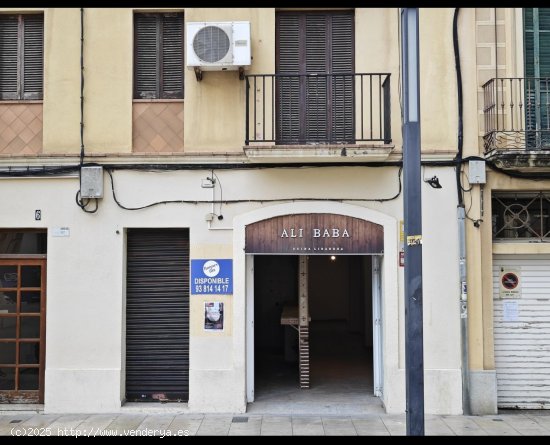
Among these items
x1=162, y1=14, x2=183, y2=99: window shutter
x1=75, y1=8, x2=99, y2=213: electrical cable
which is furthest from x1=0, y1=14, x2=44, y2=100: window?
x1=162, y1=14, x2=183, y2=99: window shutter

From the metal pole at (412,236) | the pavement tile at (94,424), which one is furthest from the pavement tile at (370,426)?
the pavement tile at (94,424)

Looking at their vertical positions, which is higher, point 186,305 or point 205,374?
point 186,305

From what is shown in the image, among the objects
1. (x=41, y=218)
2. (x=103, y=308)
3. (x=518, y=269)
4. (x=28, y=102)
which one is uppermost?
(x=28, y=102)

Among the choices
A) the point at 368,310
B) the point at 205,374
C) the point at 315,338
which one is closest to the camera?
the point at 205,374

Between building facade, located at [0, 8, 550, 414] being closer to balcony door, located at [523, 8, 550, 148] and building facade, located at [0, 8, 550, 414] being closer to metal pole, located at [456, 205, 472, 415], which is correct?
metal pole, located at [456, 205, 472, 415]

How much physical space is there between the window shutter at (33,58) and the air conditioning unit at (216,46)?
2456 millimetres

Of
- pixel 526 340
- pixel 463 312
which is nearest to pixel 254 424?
pixel 463 312

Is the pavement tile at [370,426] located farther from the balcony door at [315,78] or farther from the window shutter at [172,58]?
the window shutter at [172,58]

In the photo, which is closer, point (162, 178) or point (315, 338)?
point (162, 178)

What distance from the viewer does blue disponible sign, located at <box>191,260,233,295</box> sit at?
8.65 meters

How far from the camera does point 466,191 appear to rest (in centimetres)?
859

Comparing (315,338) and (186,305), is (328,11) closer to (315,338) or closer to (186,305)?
(186,305)

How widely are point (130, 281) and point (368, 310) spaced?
7.26 m

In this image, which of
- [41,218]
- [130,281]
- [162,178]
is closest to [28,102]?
[41,218]
